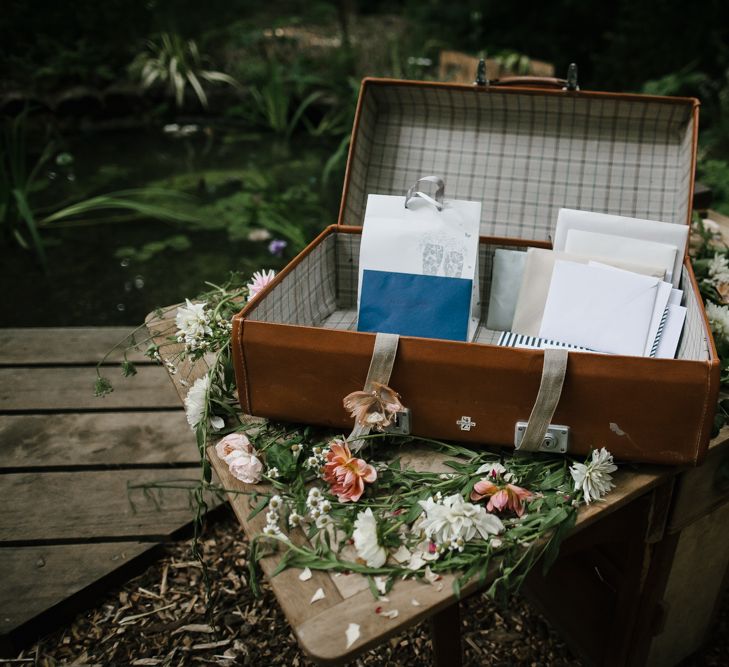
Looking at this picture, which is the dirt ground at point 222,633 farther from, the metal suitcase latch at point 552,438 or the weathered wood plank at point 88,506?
the metal suitcase latch at point 552,438

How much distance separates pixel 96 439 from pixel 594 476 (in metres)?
1.40

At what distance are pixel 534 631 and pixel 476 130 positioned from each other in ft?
4.11

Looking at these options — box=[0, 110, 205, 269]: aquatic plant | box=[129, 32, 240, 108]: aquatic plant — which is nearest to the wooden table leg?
box=[0, 110, 205, 269]: aquatic plant

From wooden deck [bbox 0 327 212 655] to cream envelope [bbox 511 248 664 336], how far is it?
3.24 feet

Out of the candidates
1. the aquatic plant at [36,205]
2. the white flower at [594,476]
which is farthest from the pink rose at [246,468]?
the aquatic plant at [36,205]

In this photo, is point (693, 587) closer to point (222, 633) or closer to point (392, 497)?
point (392, 497)

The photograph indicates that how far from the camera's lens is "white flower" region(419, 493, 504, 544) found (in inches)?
34.0

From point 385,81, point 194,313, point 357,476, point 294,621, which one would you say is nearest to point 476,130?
point 385,81

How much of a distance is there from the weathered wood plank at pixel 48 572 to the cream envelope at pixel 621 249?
123 cm

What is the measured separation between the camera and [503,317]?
4.49 feet

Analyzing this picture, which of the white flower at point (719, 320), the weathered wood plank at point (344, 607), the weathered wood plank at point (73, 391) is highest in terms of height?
the white flower at point (719, 320)

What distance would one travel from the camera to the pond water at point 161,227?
2896 millimetres

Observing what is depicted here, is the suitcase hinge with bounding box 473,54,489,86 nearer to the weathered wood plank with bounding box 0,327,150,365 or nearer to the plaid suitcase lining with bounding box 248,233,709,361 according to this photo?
the plaid suitcase lining with bounding box 248,233,709,361

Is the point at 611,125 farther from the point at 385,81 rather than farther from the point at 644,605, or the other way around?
the point at 644,605
